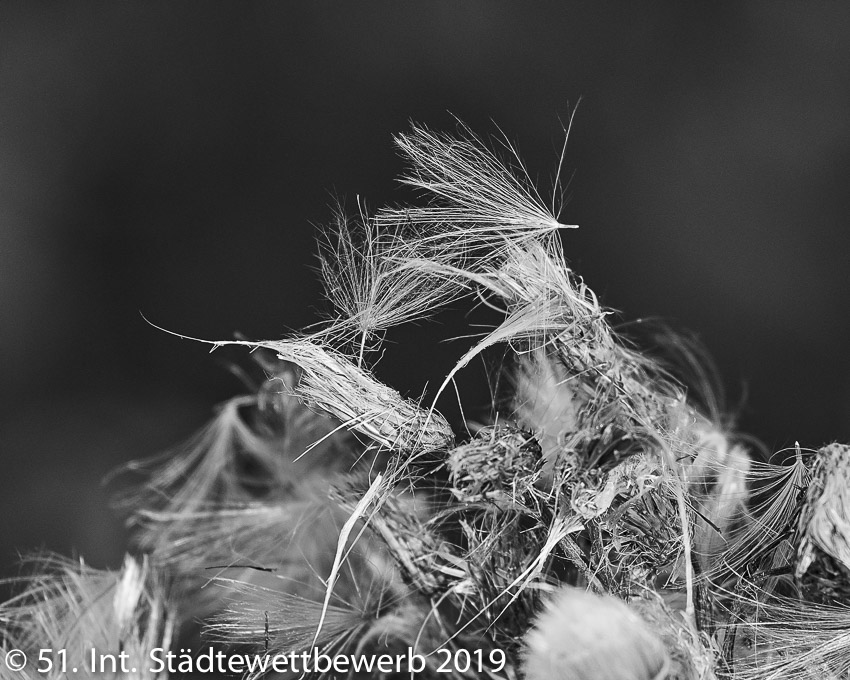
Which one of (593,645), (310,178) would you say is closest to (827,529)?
(593,645)

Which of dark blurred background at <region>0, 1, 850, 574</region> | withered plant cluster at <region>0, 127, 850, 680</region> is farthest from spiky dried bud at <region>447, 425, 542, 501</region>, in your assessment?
dark blurred background at <region>0, 1, 850, 574</region>

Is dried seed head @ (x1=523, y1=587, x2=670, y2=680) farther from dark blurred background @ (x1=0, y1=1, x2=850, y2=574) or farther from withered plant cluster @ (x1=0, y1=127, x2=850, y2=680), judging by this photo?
dark blurred background @ (x1=0, y1=1, x2=850, y2=574)

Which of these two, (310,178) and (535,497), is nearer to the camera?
(535,497)

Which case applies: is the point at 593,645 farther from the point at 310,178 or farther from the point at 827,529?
the point at 310,178

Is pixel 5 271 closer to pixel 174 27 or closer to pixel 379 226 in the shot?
pixel 174 27

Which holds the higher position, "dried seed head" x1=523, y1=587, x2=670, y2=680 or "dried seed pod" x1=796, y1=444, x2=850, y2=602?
"dried seed pod" x1=796, y1=444, x2=850, y2=602

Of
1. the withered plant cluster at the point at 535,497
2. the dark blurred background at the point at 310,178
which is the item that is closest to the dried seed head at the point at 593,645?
the withered plant cluster at the point at 535,497

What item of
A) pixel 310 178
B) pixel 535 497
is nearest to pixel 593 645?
pixel 535 497
